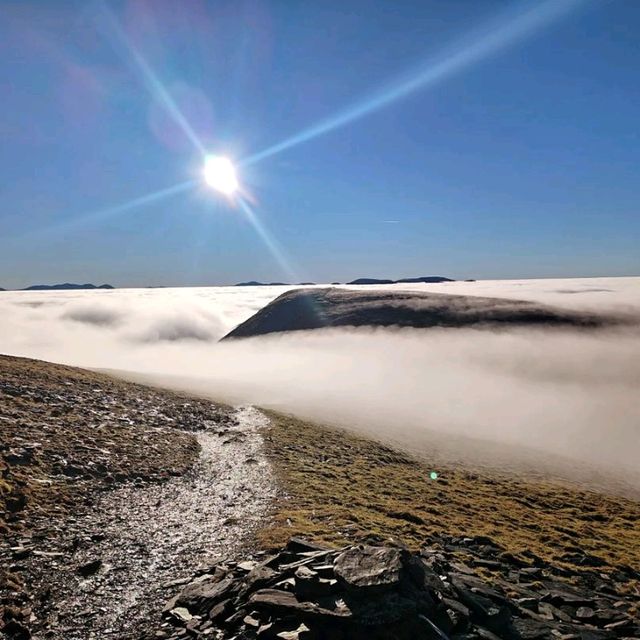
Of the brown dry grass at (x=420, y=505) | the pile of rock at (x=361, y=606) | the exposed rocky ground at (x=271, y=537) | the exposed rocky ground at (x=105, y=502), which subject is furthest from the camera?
the brown dry grass at (x=420, y=505)

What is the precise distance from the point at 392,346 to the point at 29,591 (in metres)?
106

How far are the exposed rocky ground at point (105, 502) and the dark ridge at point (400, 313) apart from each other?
92838 mm

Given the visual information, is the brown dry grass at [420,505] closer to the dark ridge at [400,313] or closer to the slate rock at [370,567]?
the slate rock at [370,567]

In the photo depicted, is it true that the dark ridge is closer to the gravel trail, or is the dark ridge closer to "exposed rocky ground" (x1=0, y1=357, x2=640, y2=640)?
"exposed rocky ground" (x1=0, y1=357, x2=640, y2=640)

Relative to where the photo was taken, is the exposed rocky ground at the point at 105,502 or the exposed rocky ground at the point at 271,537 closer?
the exposed rocky ground at the point at 271,537

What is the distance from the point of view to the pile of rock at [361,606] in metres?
11.9

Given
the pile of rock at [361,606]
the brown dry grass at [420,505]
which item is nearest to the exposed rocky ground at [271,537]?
the pile of rock at [361,606]

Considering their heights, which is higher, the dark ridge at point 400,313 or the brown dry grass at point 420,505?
the dark ridge at point 400,313

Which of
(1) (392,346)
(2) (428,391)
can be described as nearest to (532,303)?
(1) (392,346)

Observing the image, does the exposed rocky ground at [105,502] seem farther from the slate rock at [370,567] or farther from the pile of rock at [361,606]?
the slate rock at [370,567]

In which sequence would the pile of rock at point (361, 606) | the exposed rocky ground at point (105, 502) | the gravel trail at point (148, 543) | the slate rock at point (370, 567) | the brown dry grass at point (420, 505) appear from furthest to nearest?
the brown dry grass at point (420, 505)
the exposed rocky ground at point (105, 502)
the gravel trail at point (148, 543)
the slate rock at point (370, 567)
the pile of rock at point (361, 606)

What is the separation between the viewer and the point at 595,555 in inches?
1008

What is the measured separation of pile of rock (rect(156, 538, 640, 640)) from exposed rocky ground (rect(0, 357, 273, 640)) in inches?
103

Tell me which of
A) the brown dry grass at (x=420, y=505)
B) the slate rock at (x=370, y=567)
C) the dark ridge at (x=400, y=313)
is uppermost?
the dark ridge at (x=400, y=313)
